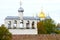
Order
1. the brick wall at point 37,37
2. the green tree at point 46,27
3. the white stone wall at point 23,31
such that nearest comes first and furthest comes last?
the brick wall at point 37,37
the white stone wall at point 23,31
the green tree at point 46,27

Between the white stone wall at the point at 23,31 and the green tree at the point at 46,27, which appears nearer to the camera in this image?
the white stone wall at the point at 23,31

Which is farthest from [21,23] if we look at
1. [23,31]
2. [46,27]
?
[46,27]

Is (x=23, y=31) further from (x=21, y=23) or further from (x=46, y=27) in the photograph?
(x=46, y=27)

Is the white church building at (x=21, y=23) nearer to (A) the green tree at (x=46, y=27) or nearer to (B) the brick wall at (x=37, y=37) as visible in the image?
(B) the brick wall at (x=37, y=37)

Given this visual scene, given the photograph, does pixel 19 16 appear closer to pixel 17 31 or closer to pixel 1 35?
pixel 17 31

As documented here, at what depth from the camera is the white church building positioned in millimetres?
39625

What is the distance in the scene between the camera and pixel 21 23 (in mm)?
41156

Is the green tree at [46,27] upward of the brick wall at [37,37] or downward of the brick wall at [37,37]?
downward

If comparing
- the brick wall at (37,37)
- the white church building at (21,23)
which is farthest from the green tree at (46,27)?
the brick wall at (37,37)

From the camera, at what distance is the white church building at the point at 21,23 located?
39.6 metres

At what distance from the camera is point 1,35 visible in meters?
→ 29.3

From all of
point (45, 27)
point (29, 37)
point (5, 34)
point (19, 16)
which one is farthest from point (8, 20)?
point (45, 27)

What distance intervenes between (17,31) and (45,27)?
58.4 ft

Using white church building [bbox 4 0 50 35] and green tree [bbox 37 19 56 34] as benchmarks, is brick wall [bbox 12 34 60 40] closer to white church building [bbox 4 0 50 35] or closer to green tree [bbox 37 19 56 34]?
white church building [bbox 4 0 50 35]
